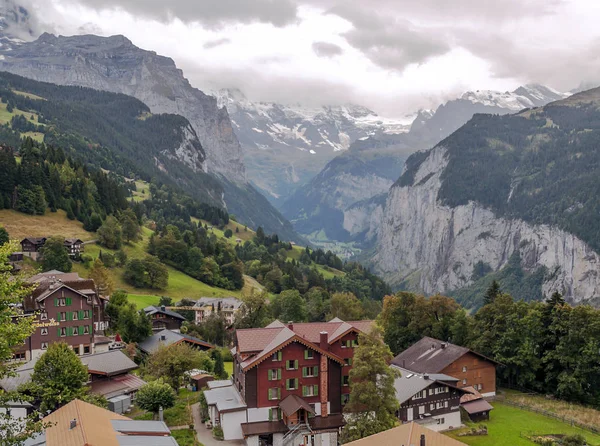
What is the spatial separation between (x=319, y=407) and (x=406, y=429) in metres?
16.7

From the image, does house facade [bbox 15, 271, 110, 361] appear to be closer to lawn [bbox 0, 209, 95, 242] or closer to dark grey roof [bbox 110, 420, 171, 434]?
dark grey roof [bbox 110, 420, 171, 434]

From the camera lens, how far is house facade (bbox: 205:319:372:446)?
51062 mm

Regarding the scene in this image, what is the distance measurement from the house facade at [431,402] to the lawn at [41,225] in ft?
255

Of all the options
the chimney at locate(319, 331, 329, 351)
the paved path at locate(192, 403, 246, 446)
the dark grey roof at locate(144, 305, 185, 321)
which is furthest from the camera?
the dark grey roof at locate(144, 305, 185, 321)

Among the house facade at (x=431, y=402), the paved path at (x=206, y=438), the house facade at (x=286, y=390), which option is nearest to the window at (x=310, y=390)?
the house facade at (x=286, y=390)

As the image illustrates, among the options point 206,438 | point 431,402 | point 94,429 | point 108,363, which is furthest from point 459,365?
point 94,429

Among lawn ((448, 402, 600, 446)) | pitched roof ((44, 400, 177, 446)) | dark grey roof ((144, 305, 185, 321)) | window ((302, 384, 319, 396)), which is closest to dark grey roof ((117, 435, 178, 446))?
pitched roof ((44, 400, 177, 446))

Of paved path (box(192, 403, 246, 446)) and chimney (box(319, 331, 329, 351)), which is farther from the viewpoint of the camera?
chimney (box(319, 331, 329, 351))

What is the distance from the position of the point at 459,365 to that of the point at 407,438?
32519 mm

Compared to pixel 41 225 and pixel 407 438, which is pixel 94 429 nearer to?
pixel 407 438

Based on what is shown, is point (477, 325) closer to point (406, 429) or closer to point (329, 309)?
point (329, 309)

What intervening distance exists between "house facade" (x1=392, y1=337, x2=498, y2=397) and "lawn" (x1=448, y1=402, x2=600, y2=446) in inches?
175

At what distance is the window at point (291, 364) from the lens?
53219 millimetres

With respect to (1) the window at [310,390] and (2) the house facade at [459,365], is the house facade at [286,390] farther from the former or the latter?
(2) the house facade at [459,365]
